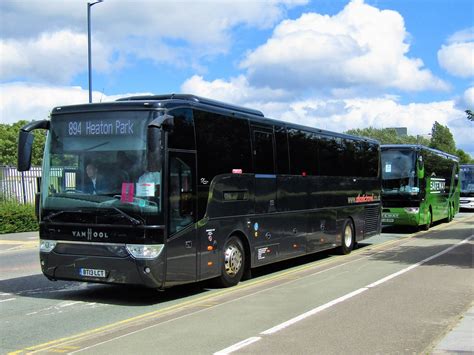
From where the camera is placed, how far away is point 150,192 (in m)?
8.31

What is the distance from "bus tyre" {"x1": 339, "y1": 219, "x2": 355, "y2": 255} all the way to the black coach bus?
5342mm

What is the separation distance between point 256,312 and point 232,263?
2.42 m

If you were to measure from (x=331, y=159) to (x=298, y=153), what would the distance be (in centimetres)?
222

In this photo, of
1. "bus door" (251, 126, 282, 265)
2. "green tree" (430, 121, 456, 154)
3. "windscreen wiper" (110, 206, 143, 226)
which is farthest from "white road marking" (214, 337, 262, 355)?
"green tree" (430, 121, 456, 154)

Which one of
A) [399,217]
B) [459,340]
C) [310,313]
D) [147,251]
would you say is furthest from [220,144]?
[399,217]

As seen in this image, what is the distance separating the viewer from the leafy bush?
73.9ft

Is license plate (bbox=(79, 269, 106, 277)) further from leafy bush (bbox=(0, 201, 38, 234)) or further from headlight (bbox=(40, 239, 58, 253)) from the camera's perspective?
leafy bush (bbox=(0, 201, 38, 234))

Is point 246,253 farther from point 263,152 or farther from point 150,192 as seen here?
point 150,192

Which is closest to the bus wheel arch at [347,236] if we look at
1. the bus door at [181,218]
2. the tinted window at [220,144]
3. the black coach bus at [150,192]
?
the black coach bus at [150,192]

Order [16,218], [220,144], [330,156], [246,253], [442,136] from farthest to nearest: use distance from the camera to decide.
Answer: [442,136]
[16,218]
[330,156]
[246,253]
[220,144]

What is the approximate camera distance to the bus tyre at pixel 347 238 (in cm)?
1595

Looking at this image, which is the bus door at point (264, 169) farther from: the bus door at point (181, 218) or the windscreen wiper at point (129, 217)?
the windscreen wiper at point (129, 217)

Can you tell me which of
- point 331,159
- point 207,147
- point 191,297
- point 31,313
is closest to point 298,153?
point 331,159

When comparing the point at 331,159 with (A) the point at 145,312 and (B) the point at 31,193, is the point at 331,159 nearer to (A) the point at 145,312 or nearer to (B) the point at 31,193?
(A) the point at 145,312
